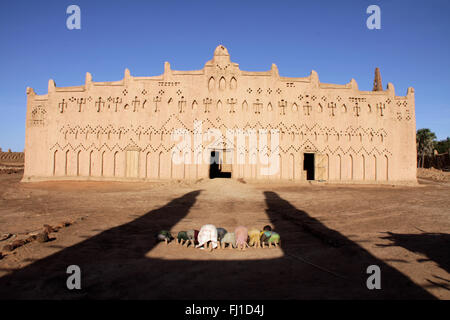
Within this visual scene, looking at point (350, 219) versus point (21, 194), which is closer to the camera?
point (350, 219)

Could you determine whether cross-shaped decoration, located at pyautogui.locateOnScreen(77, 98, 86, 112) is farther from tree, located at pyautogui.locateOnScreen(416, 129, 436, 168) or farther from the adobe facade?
tree, located at pyautogui.locateOnScreen(416, 129, 436, 168)

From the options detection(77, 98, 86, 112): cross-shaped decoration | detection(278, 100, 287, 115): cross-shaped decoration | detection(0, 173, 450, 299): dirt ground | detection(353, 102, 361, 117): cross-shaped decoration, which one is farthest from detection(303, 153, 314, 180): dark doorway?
detection(77, 98, 86, 112): cross-shaped decoration

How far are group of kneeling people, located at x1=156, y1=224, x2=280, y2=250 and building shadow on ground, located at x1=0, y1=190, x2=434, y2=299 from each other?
39 cm

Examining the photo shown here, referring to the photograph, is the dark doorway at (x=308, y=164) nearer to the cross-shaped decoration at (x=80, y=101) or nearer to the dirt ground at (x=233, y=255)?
the dirt ground at (x=233, y=255)

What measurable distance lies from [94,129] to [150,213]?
1491 cm

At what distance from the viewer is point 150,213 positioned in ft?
36.8

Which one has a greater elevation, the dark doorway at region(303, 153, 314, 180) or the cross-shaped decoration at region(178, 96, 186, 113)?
the cross-shaped decoration at region(178, 96, 186, 113)

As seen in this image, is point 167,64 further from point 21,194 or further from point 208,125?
point 21,194

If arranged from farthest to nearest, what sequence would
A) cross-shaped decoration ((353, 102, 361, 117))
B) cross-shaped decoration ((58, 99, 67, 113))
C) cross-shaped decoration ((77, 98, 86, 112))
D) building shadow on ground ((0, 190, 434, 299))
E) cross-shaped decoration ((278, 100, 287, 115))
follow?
cross-shaped decoration ((58, 99, 67, 113)), cross-shaped decoration ((77, 98, 86, 112)), cross-shaped decoration ((353, 102, 361, 117)), cross-shaped decoration ((278, 100, 287, 115)), building shadow on ground ((0, 190, 434, 299))

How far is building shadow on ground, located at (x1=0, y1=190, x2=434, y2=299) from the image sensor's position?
414 centimetres

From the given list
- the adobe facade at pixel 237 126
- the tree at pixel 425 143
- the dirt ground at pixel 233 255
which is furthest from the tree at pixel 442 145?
the dirt ground at pixel 233 255

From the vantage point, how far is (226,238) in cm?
677

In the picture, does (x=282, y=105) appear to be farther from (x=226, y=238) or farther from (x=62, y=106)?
(x=62, y=106)
